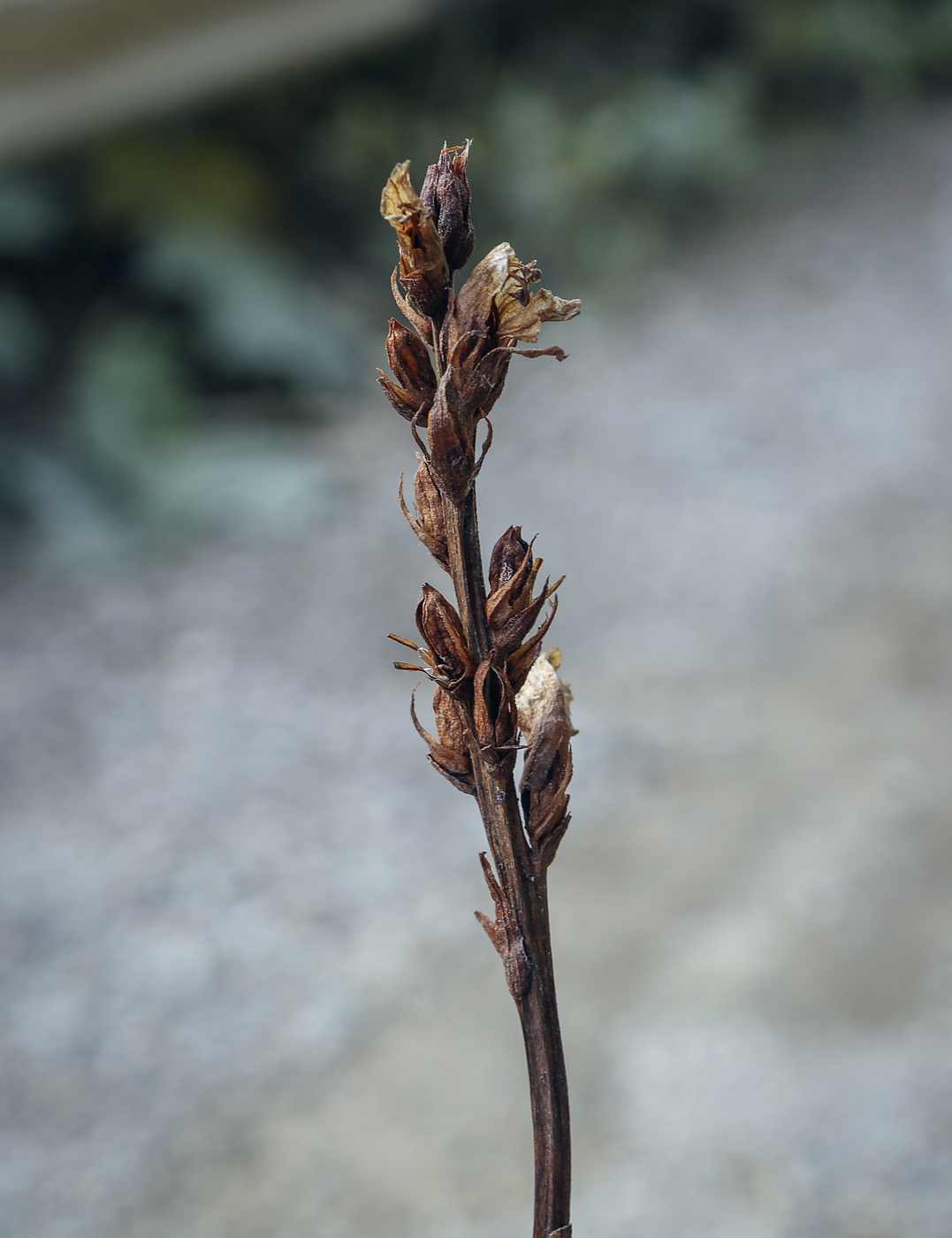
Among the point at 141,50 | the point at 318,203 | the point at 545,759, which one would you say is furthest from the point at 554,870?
the point at 141,50

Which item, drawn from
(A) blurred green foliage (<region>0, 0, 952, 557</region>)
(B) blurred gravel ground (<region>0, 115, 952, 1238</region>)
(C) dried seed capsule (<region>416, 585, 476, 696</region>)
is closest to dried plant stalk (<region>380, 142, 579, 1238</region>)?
(C) dried seed capsule (<region>416, 585, 476, 696</region>)

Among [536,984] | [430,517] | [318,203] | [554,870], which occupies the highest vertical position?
→ [318,203]

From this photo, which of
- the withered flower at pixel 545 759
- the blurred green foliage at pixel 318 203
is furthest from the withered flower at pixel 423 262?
the blurred green foliage at pixel 318 203

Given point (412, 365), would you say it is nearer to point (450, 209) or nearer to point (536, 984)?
point (450, 209)

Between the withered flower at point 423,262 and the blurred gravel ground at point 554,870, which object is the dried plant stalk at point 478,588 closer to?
the withered flower at point 423,262

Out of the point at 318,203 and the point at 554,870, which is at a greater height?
the point at 318,203

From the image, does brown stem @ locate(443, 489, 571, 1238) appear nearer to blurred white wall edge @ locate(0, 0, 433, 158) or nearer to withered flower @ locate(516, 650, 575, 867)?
withered flower @ locate(516, 650, 575, 867)

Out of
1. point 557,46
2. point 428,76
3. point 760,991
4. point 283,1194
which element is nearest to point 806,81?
point 557,46
